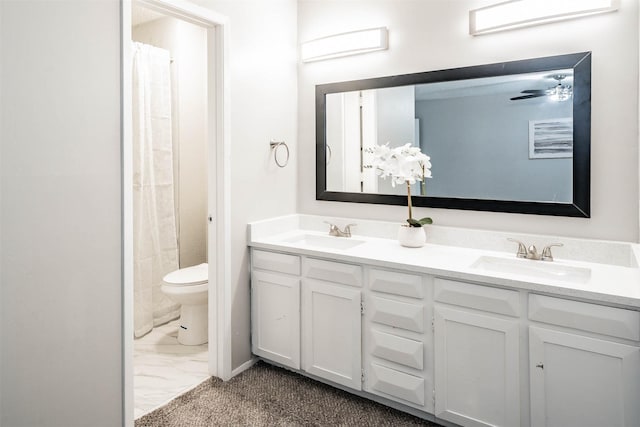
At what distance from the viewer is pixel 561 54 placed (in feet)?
6.48

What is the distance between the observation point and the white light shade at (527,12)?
73.5 inches

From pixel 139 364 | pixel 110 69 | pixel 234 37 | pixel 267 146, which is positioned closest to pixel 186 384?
pixel 139 364

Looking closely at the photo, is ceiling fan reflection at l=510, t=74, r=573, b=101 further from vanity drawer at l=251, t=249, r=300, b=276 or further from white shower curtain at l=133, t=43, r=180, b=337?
white shower curtain at l=133, t=43, r=180, b=337

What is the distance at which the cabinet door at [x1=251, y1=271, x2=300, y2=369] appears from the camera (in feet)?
7.68

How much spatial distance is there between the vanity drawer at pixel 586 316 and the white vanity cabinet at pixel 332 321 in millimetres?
809

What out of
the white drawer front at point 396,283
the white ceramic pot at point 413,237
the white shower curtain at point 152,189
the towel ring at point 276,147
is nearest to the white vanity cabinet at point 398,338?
the white drawer front at point 396,283

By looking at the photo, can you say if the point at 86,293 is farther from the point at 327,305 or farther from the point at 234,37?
the point at 234,37

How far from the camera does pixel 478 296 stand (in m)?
1.77

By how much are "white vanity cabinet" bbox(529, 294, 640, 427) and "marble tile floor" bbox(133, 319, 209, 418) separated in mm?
1742

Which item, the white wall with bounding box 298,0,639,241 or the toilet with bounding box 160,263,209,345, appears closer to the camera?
the white wall with bounding box 298,0,639,241

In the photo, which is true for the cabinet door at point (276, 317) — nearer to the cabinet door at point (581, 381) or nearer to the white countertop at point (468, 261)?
the white countertop at point (468, 261)

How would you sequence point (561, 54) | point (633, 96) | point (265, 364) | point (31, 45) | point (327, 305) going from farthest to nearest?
point (265, 364)
point (327, 305)
point (561, 54)
point (633, 96)
point (31, 45)

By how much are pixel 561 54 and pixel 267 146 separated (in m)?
1.63

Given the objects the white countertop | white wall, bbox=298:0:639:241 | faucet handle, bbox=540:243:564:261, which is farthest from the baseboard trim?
faucet handle, bbox=540:243:564:261
